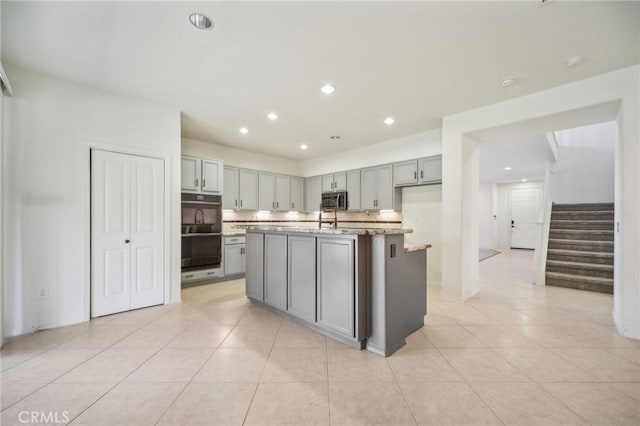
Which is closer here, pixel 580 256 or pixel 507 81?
pixel 507 81

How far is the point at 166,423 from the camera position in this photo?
1.54 metres

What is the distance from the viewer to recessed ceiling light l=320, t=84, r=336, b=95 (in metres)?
3.06

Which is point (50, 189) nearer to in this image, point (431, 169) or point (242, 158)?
point (242, 158)

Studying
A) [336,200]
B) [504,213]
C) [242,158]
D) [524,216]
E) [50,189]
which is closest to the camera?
[50,189]

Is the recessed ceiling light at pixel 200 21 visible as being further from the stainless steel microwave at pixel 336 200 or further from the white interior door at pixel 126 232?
the stainless steel microwave at pixel 336 200

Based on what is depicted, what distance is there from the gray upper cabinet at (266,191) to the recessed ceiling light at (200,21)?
3.96 metres


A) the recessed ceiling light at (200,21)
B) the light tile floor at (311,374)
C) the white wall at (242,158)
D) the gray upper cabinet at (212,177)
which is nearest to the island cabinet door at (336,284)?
the light tile floor at (311,374)

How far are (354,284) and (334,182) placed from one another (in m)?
3.99

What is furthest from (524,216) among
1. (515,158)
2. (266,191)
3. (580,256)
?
(266,191)

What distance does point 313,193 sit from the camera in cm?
666

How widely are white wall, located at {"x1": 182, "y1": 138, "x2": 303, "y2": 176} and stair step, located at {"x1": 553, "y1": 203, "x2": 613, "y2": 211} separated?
689 cm

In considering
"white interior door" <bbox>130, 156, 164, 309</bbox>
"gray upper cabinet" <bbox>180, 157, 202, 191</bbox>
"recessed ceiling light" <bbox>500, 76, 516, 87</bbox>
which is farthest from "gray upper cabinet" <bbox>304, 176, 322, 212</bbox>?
"recessed ceiling light" <bbox>500, 76, 516, 87</bbox>

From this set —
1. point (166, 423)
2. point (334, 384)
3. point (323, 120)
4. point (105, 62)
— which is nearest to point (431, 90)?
point (323, 120)

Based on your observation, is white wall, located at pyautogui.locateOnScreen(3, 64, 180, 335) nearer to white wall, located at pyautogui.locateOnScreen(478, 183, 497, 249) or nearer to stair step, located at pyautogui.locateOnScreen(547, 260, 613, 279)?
stair step, located at pyautogui.locateOnScreen(547, 260, 613, 279)
